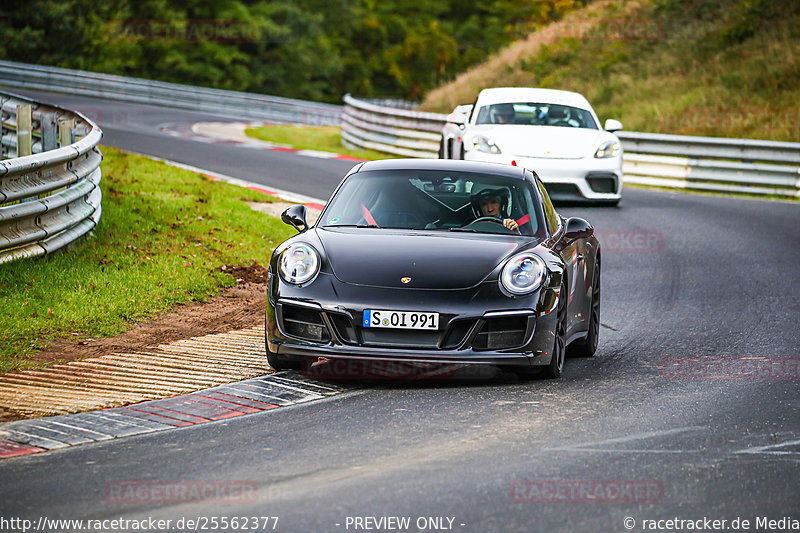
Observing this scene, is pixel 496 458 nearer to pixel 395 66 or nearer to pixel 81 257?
pixel 81 257

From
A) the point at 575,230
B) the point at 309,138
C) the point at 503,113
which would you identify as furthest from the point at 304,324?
the point at 309,138

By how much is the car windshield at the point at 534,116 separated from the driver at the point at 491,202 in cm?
946

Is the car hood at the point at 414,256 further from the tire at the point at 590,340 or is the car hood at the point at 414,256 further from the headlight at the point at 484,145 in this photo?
the headlight at the point at 484,145

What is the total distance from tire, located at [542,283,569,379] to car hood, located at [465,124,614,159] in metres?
9.18

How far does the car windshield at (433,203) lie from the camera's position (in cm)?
823

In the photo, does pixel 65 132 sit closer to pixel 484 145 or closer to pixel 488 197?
pixel 484 145

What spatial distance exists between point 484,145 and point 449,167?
8416 millimetres

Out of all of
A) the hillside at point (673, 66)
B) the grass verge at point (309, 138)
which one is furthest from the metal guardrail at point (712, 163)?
the hillside at point (673, 66)

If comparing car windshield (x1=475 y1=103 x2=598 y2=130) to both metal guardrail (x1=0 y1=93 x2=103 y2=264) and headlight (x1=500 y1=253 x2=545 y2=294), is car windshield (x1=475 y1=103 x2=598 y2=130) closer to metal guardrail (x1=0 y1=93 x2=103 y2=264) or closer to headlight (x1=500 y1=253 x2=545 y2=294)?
metal guardrail (x1=0 y1=93 x2=103 y2=264)

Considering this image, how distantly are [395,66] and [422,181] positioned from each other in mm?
67601

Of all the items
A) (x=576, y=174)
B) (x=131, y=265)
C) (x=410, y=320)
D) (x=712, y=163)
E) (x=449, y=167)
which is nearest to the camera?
(x=410, y=320)

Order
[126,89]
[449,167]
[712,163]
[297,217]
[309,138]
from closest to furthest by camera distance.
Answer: [297,217] < [449,167] < [712,163] < [309,138] < [126,89]

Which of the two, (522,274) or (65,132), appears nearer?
(522,274)

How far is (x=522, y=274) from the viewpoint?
7.36 meters
